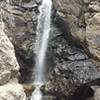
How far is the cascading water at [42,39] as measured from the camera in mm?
17975

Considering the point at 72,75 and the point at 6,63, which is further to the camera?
the point at 72,75

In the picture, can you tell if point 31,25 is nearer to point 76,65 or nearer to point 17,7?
point 17,7

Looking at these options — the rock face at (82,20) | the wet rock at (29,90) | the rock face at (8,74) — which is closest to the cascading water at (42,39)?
the rock face at (82,20)

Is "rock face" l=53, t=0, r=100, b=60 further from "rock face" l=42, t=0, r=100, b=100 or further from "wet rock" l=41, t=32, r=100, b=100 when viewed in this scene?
"wet rock" l=41, t=32, r=100, b=100

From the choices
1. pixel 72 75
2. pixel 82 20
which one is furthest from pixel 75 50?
pixel 72 75

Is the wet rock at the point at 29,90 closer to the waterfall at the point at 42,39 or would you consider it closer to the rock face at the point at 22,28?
the waterfall at the point at 42,39

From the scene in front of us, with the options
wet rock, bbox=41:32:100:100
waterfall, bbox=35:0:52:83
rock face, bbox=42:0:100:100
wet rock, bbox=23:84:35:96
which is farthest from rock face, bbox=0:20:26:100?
Result: waterfall, bbox=35:0:52:83

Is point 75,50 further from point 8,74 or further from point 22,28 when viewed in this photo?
point 8,74

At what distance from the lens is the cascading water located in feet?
59.0

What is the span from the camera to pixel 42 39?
18.7 m

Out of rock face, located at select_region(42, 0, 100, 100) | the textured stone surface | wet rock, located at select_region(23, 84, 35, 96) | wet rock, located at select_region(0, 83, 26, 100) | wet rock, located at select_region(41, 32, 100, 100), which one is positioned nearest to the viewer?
wet rock, located at select_region(0, 83, 26, 100)

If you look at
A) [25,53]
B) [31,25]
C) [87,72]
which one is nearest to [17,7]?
[31,25]

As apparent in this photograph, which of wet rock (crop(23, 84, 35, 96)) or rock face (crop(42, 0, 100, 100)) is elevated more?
rock face (crop(42, 0, 100, 100))

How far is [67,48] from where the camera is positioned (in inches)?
651
